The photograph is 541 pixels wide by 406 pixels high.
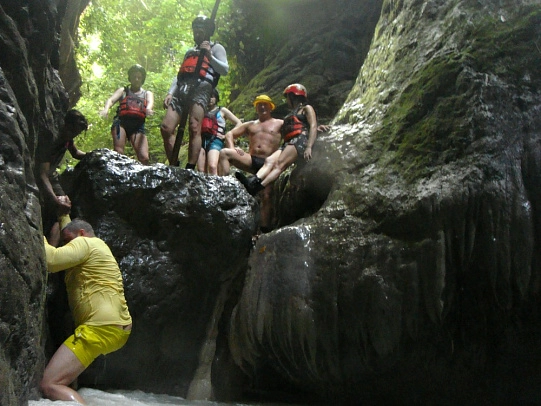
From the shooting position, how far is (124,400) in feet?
13.2

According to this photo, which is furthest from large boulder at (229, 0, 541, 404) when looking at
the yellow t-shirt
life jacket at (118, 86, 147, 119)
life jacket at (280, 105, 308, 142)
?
life jacket at (118, 86, 147, 119)

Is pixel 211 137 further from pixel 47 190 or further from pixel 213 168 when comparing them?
pixel 47 190

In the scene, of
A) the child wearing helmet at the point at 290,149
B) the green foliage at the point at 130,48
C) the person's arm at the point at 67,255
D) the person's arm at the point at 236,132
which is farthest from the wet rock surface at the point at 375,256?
the green foliage at the point at 130,48

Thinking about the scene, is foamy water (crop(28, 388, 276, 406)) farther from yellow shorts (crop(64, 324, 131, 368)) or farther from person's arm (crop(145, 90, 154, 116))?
person's arm (crop(145, 90, 154, 116))

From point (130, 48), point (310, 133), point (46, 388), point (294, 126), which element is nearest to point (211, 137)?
point (294, 126)

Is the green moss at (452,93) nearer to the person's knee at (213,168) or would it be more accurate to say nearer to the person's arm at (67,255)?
the person's knee at (213,168)

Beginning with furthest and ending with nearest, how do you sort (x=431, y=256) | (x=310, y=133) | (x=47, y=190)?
(x=310, y=133) → (x=47, y=190) → (x=431, y=256)

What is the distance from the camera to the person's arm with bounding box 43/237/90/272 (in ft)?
12.5

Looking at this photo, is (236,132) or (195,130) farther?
(236,132)

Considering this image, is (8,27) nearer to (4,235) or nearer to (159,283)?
(4,235)

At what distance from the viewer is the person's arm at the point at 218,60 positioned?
6.41m

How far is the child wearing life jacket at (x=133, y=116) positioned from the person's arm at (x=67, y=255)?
316cm

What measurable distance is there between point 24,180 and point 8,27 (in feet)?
3.91

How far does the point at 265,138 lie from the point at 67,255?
12.8 ft
